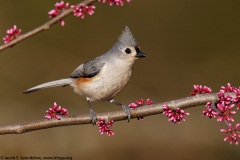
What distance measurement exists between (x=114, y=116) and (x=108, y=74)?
1.17 m

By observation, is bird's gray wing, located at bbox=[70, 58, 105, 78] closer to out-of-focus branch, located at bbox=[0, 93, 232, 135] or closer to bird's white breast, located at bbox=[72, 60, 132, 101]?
bird's white breast, located at bbox=[72, 60, 132, 101]

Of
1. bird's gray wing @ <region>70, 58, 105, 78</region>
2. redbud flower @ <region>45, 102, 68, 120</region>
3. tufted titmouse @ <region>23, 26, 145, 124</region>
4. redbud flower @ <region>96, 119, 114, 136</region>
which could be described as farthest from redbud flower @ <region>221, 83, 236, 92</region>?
bird's gray wing @ <region>70, 58, 105, 78</region>

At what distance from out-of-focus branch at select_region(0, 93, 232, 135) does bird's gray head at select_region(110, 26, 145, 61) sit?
3.35 ft

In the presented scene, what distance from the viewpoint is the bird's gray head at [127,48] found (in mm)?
4336

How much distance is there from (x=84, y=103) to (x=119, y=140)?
1.11m

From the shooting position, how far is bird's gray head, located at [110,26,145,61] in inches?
171

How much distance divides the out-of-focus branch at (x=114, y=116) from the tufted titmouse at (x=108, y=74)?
94cm

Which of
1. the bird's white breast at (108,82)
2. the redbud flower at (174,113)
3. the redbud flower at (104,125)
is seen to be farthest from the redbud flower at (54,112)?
the bird's white breast at (108,82)

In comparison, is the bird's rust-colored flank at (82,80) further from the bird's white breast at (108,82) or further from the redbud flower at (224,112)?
the redbud flower at (224,112)

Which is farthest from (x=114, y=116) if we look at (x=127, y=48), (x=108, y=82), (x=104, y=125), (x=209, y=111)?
(x=127, y=48)

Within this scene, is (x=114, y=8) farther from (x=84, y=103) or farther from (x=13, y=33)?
(x=13, y=33)

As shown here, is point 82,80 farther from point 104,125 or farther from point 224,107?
point 224,107

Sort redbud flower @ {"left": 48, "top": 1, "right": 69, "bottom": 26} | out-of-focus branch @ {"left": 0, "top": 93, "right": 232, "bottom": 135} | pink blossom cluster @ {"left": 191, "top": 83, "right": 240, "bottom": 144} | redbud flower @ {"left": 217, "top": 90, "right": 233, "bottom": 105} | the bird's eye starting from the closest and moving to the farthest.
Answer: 1. redbud flower @ {"left": 48, "top": 1, "right": 69, "bottom": 26}
2. pink blossom cluster @ {"left": 191, "top": 83, "right": 240, "bottom": 144}
3. redbud flower @ {"left": 217, "top": 90, "right": 233, "bottom": 105}
4. out-of-focus branch @ {"left": 0, "top": 93, "right": 232, "bottom": 135}
5. the bird's eye

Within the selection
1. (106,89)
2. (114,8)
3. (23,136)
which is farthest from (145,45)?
(106,89)
